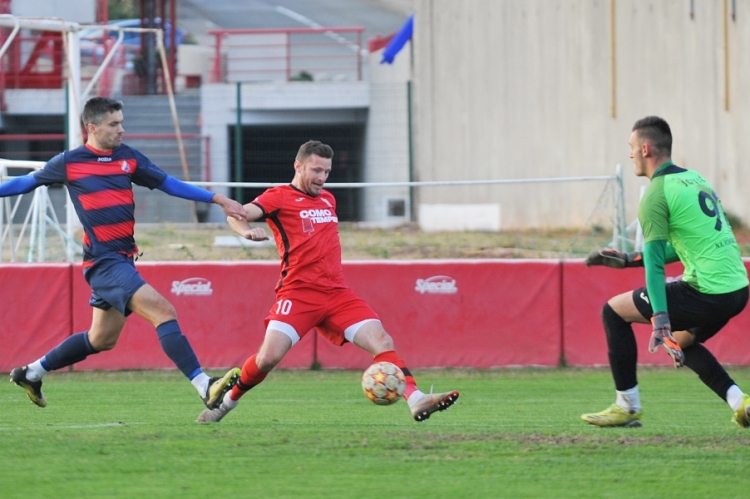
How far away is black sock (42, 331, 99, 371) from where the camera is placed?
853 centimetres

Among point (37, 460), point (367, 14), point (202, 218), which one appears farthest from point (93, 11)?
point (367, 14)

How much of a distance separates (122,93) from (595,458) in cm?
2469

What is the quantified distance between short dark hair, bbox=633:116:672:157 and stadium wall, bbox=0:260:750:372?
6.15 meters

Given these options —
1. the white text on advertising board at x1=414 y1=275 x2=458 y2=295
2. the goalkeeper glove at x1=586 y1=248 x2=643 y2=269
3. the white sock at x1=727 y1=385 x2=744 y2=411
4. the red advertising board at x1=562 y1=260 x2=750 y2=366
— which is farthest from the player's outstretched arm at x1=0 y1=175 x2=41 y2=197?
the red advertising board at x1=562 y1=260 x2=750 y2=366

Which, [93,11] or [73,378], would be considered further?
[93,11]

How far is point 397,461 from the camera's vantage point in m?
6.36

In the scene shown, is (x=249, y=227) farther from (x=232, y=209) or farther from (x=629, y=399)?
(x=629, y=399)

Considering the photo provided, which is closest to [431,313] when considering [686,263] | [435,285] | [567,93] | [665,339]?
[435,285]

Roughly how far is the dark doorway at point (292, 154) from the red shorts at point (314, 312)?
52.4 ft

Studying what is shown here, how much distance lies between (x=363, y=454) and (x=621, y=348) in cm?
189

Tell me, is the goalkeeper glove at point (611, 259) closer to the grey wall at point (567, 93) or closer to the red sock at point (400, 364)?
the red sock at point (400, 364)

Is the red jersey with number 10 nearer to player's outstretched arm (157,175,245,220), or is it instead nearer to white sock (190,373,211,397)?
player's outstretched arm (157,175,245,220)

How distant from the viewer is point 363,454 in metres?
6.53

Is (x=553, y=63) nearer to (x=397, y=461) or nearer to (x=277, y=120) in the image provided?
(x=277, y=120)
